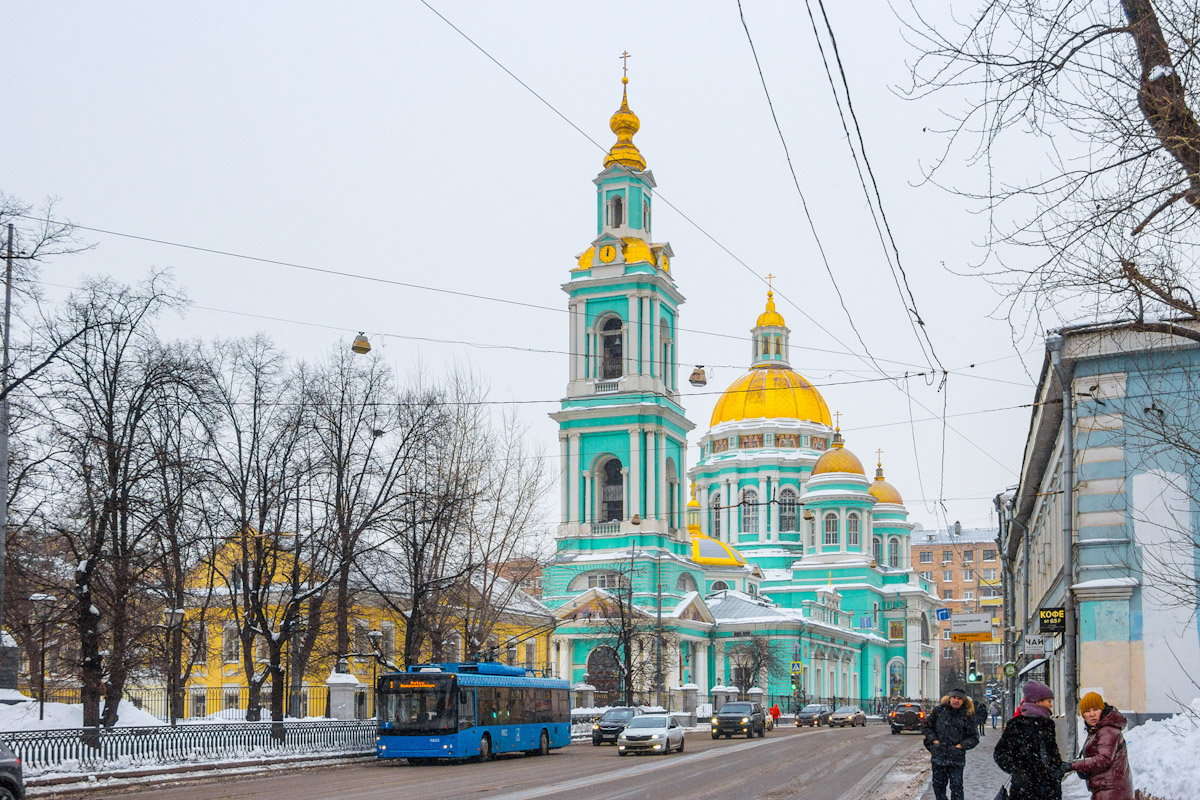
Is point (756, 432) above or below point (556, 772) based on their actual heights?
above

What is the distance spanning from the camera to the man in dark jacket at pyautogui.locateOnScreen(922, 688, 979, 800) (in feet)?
43.1

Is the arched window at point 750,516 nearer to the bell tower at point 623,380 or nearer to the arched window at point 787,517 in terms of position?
the arched window at point 787,517

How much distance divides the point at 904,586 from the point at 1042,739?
106 m

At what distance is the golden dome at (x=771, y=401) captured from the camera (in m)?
113

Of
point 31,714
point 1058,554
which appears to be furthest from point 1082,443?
point 31,714

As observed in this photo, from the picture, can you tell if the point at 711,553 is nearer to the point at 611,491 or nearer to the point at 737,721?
the point at 611,491

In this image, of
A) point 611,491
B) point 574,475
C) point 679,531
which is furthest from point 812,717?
point 574,475

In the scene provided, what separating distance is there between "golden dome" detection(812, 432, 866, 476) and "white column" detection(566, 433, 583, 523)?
34.7 meters

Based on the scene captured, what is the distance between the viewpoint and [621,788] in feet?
68.9

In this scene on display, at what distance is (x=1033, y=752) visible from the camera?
9.85 metres

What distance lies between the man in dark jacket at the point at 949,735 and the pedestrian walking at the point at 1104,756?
3724 mm

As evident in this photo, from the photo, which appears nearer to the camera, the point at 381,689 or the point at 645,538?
the point at 381,689

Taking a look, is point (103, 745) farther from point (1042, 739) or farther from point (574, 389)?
point (574, 389)

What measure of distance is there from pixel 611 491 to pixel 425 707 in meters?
47.2
